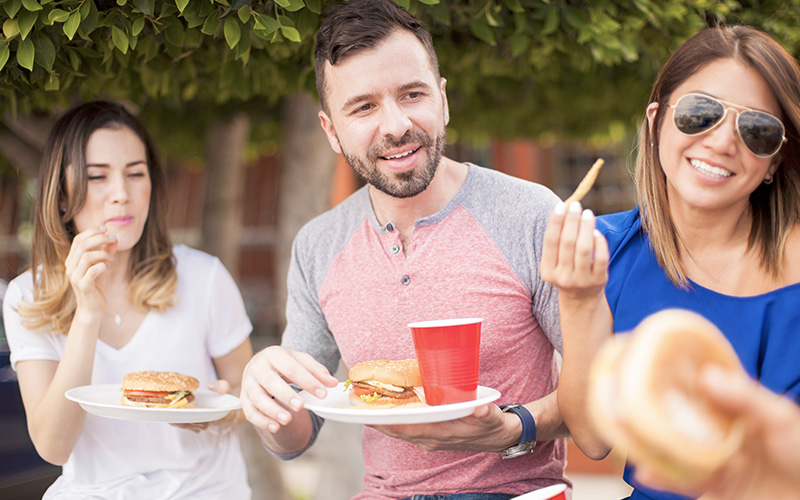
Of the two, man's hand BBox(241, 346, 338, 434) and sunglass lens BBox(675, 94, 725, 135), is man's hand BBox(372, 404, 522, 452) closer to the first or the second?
man's hand BBox(241, 346, 338, 434)

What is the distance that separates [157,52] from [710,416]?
7.20 feet

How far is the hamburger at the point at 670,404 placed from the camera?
1024mm

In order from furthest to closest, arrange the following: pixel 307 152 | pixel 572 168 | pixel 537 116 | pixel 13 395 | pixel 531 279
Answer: pixel 572 168
pixel 537 116
pixel 307 152
pixel 13 395
pixel 531 279

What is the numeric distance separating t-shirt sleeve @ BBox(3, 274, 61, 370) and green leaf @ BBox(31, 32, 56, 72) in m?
0.99

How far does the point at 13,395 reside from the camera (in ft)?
13.6

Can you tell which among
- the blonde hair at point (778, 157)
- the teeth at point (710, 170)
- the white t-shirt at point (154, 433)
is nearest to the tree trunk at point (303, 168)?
the white t-shirt at point (154, 433)

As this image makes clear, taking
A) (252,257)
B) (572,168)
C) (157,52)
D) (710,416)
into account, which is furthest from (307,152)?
(252,257)

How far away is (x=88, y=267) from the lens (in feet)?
7.88

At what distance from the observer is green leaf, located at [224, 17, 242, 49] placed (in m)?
2.15

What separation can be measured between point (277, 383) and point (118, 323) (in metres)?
1.22

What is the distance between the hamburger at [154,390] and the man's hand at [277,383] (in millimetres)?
567

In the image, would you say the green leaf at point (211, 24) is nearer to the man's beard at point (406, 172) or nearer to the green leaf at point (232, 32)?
the green leaf at point (232, 32)

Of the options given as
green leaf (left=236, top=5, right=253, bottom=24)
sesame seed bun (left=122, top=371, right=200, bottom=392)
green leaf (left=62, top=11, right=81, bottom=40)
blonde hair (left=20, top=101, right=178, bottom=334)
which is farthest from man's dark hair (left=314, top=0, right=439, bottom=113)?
sesame seed bun (left=122, top=371, right=200, bottom=392)

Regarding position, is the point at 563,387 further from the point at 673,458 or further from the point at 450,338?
the point at 673,458
